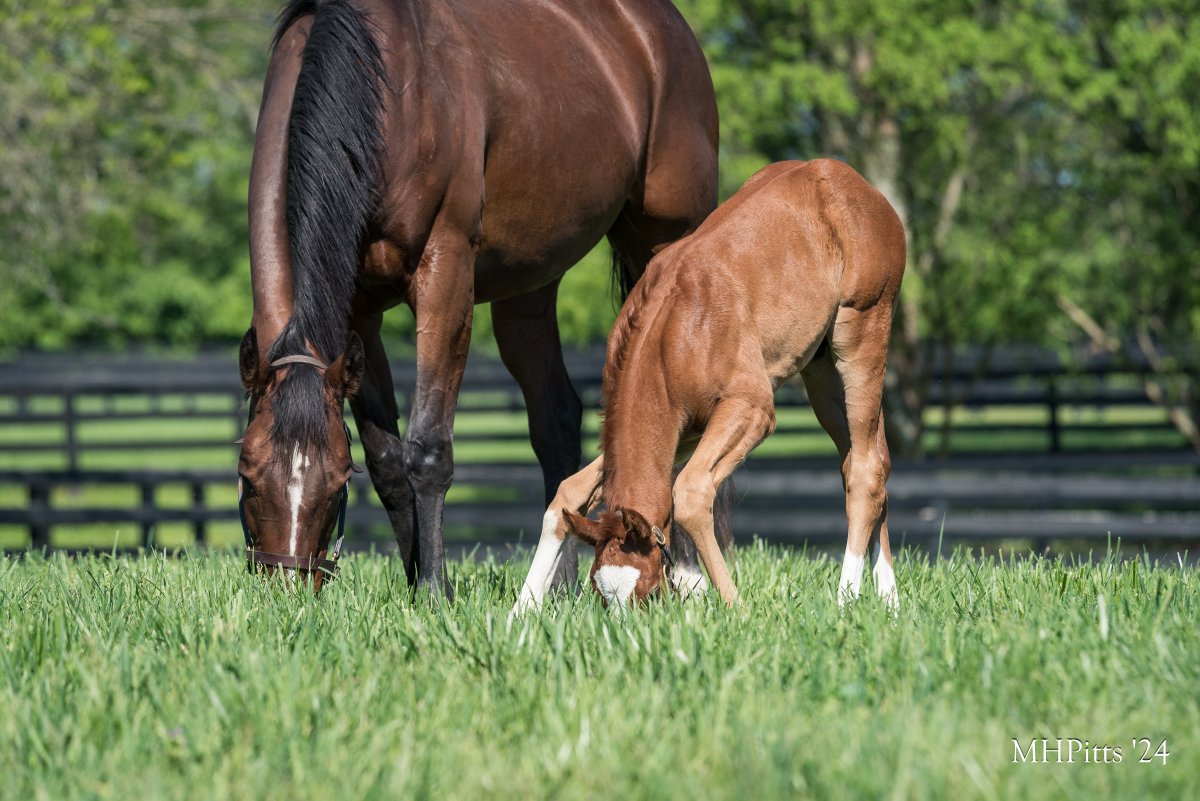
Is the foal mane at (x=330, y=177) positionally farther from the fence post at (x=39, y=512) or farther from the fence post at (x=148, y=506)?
the fence post at (x=39, y=512)

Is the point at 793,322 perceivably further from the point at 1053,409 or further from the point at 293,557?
the point at 1053,409

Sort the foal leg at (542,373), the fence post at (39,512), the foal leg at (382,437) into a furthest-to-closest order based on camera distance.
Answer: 1. the fence post at (39,512)
2. the foal leg at (542,373)
3. the foal leg at (382,437)

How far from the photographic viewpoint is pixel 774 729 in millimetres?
2666

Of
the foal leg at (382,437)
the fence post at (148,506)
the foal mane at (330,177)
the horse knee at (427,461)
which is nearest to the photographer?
the foal mane at (330,177)

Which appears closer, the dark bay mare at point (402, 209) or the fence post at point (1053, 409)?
the dark bay mare at point (402, 209)

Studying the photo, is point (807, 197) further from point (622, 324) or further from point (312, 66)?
point (312, 66)

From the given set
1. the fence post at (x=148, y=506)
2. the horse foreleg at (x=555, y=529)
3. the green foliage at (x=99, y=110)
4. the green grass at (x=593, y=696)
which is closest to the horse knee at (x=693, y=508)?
the green grass at (x=593, y=696)

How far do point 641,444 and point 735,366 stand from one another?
41 cm

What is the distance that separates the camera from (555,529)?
4.23 metres

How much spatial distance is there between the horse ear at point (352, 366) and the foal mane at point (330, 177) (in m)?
0.05

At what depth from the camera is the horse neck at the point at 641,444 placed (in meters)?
4.01

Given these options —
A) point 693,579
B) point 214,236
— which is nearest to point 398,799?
point 693,579

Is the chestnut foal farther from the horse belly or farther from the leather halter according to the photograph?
the leather halter

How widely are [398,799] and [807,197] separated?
9.76 ft
